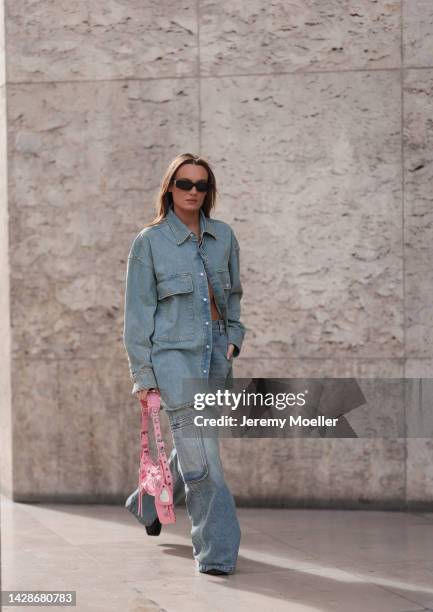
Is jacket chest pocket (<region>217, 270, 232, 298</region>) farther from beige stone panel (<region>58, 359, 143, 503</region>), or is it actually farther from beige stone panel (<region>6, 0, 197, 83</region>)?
beige stone panel (<region>6, 0, 197, 83</region>)

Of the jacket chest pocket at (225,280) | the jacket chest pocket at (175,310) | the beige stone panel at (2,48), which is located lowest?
the jacket chest pocket at (175,310)

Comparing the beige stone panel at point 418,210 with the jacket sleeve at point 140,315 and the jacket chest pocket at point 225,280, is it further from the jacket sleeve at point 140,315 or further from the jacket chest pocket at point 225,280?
the jacket sleeve at point 140,315

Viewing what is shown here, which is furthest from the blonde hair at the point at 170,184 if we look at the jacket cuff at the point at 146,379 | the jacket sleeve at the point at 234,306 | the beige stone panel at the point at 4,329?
the beige stone panel at the point at 4,329

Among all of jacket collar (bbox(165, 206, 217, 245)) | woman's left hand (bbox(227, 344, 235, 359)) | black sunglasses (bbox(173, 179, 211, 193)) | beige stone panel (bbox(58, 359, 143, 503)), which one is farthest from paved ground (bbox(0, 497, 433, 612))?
black sunglasses (bbox(173, 179, 211, 193))

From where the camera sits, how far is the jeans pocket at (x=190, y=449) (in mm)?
4980

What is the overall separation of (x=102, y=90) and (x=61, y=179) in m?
0.62

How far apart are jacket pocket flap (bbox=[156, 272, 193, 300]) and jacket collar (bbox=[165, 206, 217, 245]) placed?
0.18m

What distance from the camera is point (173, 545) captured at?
18.8 feet

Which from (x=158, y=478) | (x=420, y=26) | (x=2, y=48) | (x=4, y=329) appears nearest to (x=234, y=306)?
(x=158, y=478)

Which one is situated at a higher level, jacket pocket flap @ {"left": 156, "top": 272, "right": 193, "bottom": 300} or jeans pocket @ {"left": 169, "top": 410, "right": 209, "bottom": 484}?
jacket pocket flap @ {"left": 156, "top": 272, "right": 193, "bottom": 300}

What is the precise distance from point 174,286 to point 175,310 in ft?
0.37

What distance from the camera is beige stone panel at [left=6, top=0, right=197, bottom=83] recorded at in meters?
6.79

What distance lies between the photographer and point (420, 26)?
6613 millimetres

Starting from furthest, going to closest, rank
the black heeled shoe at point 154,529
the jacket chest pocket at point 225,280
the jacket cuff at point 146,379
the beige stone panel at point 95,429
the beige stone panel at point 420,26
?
the beige stone panel at point 95,429, the beige stone panel at point 420,26, the black heeled shoe at point 154,529, the jacket chest pocket at point 225,280, the jacket cuff at point 146,379
